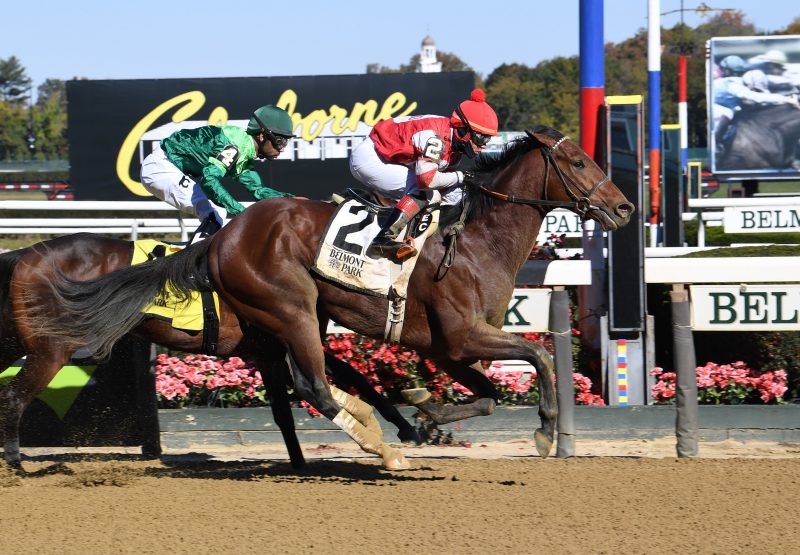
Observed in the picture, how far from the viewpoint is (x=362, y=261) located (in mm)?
5117

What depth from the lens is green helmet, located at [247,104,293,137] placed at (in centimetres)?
563

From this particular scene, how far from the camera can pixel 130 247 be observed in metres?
5.73

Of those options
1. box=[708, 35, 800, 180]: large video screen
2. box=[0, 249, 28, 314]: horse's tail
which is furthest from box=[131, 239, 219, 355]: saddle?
box=[708, 35, 800, 180]: large video screen

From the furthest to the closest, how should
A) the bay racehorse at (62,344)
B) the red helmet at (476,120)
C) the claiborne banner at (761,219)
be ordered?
the claiborne banner at (761,219), the bay racehorse at (62,344), the red helmet at (476,120)

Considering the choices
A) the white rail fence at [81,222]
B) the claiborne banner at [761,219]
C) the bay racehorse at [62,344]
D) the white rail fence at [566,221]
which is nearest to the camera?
the bay racehorse at [62,344]

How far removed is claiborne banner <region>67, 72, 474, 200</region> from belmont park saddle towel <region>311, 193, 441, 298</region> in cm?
911

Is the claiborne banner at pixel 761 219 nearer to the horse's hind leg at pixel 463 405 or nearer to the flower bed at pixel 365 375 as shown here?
the flower bed at pixel 365 375

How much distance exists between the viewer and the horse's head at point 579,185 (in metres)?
5.21

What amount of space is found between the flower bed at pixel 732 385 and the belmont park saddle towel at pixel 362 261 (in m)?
2.15

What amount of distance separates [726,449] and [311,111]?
925 cm

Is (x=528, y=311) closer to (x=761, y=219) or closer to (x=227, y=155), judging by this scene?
(x=227, y=155)

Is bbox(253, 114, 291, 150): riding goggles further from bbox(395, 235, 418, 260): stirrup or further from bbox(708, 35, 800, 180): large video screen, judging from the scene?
bbox(708, 35, 800, 180): large video screen

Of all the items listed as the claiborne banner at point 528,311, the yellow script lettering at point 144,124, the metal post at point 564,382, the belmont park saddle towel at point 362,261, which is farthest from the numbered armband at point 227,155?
the yellow script lettering at point 144,124

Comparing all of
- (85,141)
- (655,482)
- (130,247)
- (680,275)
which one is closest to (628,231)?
(680,275)
